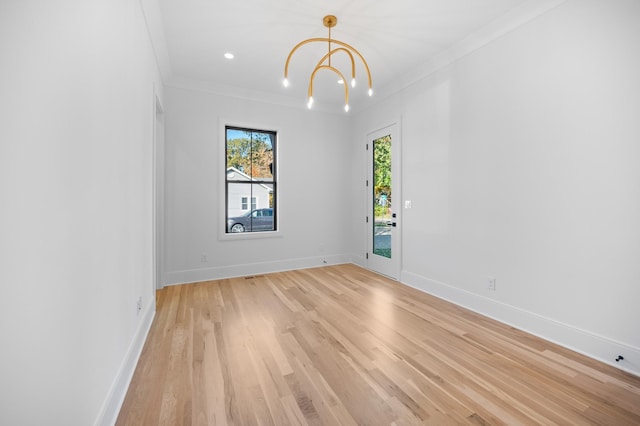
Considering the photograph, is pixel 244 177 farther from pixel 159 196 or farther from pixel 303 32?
pixel 303 32

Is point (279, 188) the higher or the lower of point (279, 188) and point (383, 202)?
the higher

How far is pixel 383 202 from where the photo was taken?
455 centimetres

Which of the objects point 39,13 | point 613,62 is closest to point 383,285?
point 613,62

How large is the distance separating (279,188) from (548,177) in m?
3.62

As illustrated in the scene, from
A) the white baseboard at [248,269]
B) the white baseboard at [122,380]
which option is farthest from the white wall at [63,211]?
the white baseboard at [248,269]

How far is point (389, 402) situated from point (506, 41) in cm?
345

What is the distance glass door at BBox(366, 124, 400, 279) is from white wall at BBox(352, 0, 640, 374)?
0.68 metres

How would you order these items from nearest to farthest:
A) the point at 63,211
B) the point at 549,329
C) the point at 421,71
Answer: the point at 63,211
the point at 549,329
the point at 421,71

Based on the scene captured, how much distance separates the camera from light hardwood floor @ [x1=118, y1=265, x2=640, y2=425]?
157cm

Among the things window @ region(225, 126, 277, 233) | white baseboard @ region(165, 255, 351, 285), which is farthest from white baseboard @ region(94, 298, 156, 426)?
window @ region(225, 126, 277, 233)

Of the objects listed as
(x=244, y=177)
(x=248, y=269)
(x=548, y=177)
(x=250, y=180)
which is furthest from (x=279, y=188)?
(x=548, y=177)

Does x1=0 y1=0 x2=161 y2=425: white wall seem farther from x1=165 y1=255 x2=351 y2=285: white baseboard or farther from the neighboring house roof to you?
the neighboring house roof

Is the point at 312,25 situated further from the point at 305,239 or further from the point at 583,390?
the point at 583,390

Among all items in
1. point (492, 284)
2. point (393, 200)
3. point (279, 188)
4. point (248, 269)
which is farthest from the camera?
point (279, 188)
